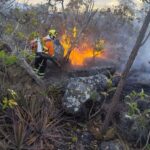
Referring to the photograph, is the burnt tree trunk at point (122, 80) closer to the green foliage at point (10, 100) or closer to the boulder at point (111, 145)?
the boulder at point (111, 145)

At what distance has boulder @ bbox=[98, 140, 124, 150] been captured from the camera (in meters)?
8.91

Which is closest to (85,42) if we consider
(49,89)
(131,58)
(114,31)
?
(114,31)

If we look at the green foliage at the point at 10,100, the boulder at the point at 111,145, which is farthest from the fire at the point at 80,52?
the boulder at the point at 111,145

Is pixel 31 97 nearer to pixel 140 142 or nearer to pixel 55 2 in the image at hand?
pixel 140 142

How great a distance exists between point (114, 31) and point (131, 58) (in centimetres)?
1721

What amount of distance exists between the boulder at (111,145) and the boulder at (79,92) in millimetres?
1181

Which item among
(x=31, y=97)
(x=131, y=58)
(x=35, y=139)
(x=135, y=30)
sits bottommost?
(x=135, y=30)

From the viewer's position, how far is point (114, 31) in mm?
26000

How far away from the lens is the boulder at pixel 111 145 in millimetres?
8913

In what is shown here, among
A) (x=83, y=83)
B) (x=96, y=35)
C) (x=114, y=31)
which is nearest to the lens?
(x=83, y=83)

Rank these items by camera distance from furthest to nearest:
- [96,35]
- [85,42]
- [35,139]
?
[96,35], [85,42], [35,139]

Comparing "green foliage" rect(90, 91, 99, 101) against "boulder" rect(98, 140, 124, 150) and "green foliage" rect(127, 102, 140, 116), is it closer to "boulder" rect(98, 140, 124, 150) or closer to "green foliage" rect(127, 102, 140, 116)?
"green foliage" rect(127, 102, 140, 116)

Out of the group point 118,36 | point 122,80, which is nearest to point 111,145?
point 122,80

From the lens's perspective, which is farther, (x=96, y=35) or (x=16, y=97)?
(x=96, y=35)
